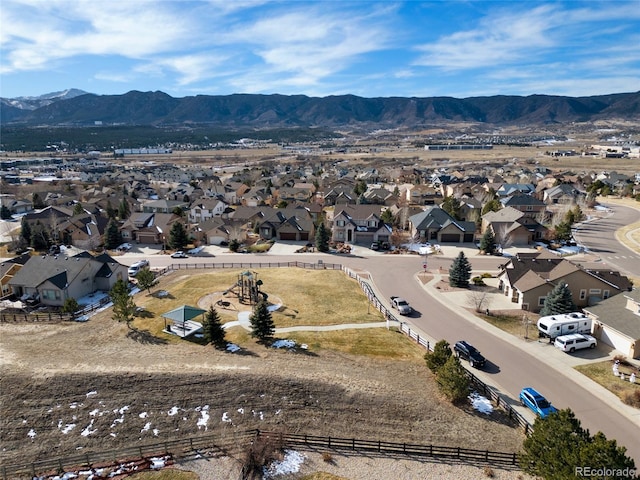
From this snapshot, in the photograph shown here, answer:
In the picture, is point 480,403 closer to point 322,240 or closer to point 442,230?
point 322,240

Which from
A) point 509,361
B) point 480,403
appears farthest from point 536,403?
point 509,361

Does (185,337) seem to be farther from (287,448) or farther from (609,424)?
(609,424)

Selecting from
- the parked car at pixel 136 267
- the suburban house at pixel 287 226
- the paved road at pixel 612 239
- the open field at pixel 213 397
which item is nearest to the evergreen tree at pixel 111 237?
the parked car at pixel 136 267

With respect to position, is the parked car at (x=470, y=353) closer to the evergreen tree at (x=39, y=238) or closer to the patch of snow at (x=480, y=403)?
the patch of snow at (x=480, y=403)

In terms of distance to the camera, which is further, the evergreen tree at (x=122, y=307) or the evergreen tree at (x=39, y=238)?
the evergreen tree at (x=39, y=238)

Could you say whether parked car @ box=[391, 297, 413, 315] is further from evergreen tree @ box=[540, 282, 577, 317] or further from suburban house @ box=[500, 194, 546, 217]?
suburban house @ box=[500, 194, 546, 217]

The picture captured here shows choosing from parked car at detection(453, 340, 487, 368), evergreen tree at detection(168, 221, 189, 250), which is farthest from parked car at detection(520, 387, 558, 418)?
evergreen tree at detection(168, 221, 189, 250)
